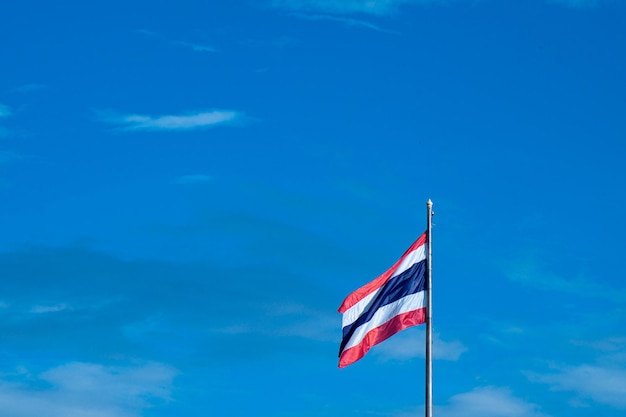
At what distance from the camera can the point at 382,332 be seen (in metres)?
50.5

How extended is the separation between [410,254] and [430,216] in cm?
169

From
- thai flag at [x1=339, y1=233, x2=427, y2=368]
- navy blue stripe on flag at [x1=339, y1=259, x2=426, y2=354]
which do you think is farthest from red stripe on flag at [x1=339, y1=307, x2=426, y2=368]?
navy blue stripe on flag at [x1=339, y1=259, x2=426, y2=354]

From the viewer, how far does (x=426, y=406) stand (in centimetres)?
4719

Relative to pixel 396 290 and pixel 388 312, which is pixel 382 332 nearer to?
pixel 388 312

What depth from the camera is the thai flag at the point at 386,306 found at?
4984 cm

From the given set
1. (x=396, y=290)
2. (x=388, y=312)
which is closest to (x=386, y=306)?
(x=388, y=312)

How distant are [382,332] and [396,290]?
1719mm

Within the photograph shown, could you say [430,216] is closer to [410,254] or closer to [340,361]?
[410,254]

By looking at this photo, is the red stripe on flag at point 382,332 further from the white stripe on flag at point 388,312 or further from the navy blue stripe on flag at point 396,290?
the navy blue stripe on flag at point 396,290

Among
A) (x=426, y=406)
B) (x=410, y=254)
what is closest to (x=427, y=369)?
(x=426, y=406)

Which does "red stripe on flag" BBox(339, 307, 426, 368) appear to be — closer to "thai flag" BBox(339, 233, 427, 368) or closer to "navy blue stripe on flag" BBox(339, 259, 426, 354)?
"thai flag" BBox(339, 233, 427, 368)

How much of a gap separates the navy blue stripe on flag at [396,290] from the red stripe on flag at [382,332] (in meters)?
0.52

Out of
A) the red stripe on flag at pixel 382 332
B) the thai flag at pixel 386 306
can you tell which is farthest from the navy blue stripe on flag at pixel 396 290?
the red stripe on flag at pixel 382 332

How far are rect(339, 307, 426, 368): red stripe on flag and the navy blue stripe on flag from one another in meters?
0.52
